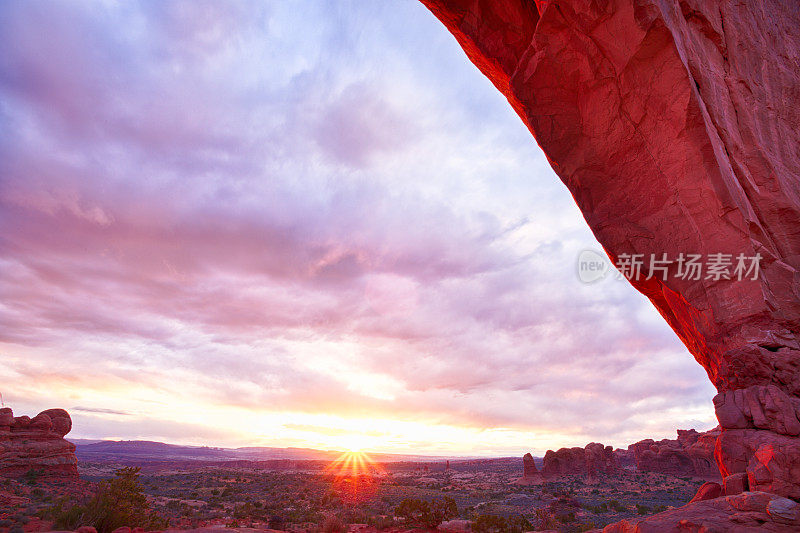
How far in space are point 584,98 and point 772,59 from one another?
794 cm

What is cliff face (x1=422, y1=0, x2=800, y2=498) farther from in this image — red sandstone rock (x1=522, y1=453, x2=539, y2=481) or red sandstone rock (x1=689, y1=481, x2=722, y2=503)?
red sandstone rock (x1=522, y1=453, x2=539, y2=481)

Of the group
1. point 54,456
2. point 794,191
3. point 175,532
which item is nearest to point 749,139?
point 794,191

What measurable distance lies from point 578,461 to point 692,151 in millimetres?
51562

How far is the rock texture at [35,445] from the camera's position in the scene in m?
27.1

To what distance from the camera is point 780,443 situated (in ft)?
28.3

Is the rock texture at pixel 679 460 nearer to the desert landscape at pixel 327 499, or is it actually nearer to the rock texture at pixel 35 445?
the desert landscape at pixel 327 499

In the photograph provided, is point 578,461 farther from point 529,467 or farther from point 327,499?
point 327,499

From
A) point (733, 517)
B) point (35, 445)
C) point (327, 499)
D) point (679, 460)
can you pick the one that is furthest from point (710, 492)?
point (679, 460)

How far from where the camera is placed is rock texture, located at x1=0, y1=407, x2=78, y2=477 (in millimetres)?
27125

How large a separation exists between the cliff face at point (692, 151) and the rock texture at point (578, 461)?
43.9 metres

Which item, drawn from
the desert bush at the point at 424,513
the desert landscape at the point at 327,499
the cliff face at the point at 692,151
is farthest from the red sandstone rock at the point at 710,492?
the desert bush at the point at 424,513

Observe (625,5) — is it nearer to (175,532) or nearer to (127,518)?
(175,532)

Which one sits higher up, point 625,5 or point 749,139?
point 625,5

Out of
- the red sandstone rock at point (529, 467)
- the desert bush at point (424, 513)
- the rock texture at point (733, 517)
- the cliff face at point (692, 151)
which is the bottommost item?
the red sandstone rock at point (529, 467)
